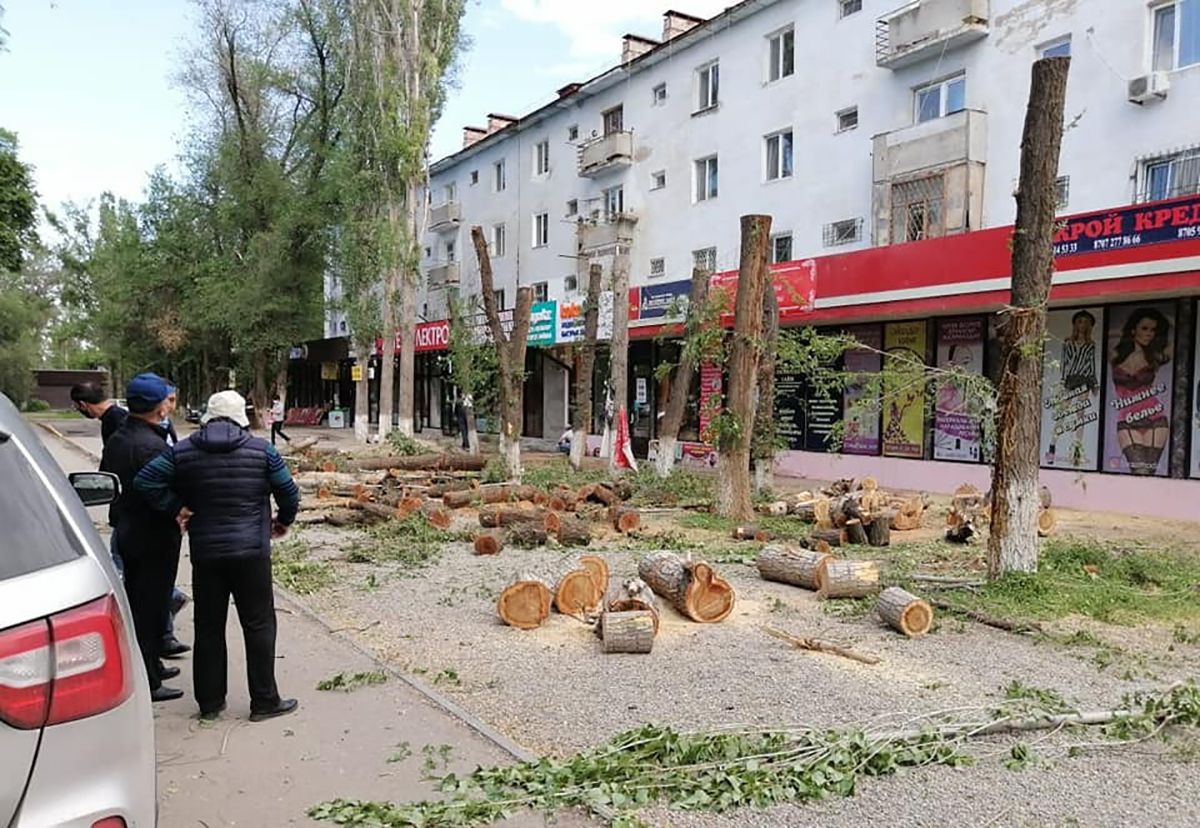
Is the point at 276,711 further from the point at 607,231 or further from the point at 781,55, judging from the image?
the point at 607,231

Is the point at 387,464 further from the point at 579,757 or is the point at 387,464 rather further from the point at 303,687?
the point at 579,757

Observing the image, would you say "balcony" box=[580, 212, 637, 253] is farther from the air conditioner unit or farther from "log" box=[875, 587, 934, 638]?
"log" box=[875, 587, 934, 638]

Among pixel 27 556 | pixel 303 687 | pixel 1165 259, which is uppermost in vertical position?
pixel 1165 259

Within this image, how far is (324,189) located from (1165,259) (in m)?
26.4

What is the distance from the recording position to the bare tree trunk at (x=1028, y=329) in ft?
24.6

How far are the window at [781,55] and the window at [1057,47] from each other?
21.6 feet

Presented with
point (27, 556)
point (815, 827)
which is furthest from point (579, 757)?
point (27, 556)

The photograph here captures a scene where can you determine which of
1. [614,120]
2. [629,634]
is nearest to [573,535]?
[629,634]

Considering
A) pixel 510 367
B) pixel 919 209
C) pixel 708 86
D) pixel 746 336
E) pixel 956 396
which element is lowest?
pixel 956 396

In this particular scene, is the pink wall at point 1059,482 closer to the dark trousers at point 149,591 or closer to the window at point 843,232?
the window at point 843,232

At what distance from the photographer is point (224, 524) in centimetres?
447

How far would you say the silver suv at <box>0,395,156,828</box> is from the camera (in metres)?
1.86

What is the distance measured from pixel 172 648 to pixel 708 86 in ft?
75.3

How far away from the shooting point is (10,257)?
24359mm
